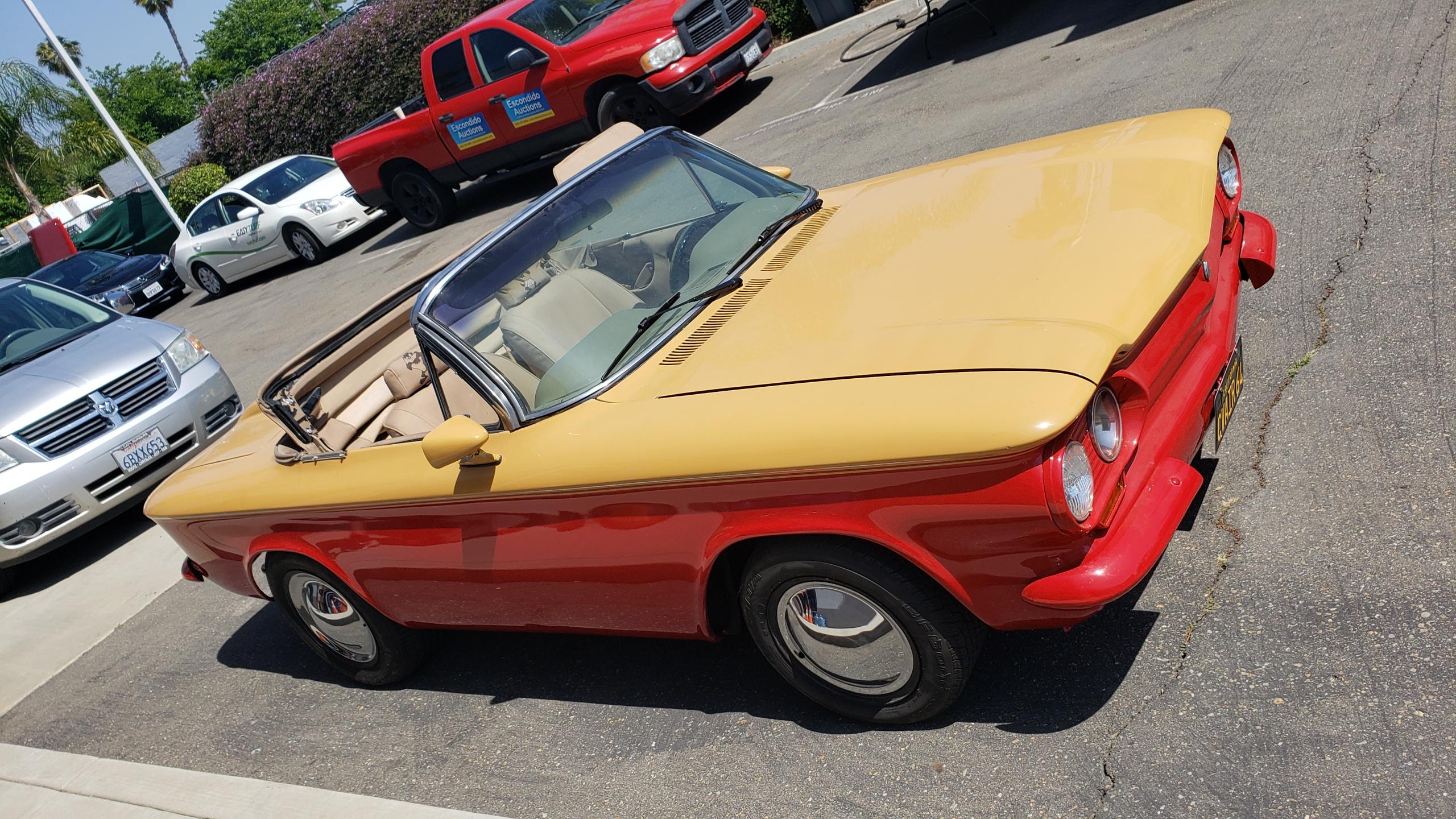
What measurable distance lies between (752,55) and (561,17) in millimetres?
2115

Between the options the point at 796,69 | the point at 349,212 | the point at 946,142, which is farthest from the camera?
the point at 349,212

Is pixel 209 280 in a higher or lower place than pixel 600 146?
lower

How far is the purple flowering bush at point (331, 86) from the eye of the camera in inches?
750

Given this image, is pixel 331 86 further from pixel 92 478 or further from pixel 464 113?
pixel 92 478

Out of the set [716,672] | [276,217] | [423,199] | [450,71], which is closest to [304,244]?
[276,217]

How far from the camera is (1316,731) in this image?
254 cm

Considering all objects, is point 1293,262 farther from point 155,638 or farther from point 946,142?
point 155,638

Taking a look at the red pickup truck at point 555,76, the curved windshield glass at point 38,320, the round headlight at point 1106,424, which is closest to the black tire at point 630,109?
the red pickup truck at point 555,76

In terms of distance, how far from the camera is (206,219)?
614 inches

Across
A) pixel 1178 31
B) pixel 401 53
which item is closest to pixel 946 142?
pixel 1178 31

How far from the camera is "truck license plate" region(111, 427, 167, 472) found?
6.70 m

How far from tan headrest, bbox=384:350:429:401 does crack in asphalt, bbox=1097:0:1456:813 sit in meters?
2.65

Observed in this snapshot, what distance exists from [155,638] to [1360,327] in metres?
5.64

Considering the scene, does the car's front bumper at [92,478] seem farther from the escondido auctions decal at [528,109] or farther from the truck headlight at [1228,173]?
the truck headlight at [1228,173]
